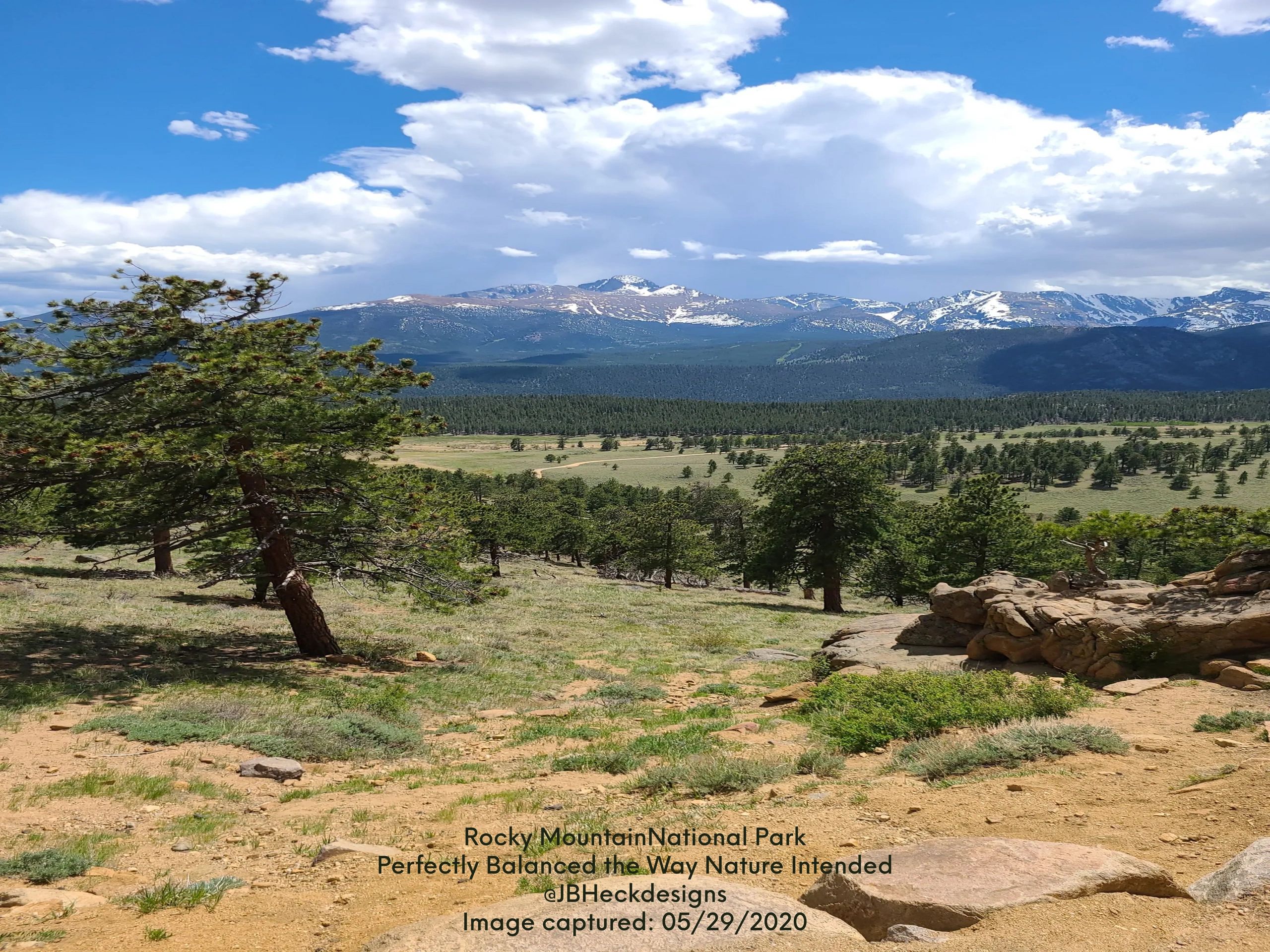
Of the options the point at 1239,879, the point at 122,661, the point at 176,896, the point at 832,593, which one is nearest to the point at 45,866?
the point at 176,896

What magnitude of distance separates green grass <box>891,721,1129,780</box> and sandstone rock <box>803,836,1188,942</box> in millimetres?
3306

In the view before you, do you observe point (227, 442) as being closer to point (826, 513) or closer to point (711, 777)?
point (711, 777)

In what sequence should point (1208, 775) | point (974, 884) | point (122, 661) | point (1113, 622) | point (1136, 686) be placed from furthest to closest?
point (122, 661)
point (1113, 622)
point (1136, 686)
point (1208, 775)
point (974, 884)

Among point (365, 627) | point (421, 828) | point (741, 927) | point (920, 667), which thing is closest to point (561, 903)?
point (741, 927)

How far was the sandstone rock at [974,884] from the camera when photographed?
204 inches

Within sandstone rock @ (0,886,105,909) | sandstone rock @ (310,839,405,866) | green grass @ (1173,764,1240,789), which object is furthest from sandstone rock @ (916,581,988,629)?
sandstone rock @ (0,886,105,909)

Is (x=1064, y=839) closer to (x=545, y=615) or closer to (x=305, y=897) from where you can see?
(x=305, y=897)

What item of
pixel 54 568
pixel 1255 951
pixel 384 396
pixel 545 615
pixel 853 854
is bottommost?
pixel 545 615

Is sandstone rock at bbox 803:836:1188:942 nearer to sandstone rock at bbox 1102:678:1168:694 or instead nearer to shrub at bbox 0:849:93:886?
shrub at bbox 0:849:93:886

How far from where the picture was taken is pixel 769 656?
23.8m

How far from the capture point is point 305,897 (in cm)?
647

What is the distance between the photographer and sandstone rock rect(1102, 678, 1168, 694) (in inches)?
512

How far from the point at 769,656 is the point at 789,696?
822 cm

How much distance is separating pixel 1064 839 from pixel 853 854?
2076 millimetres
